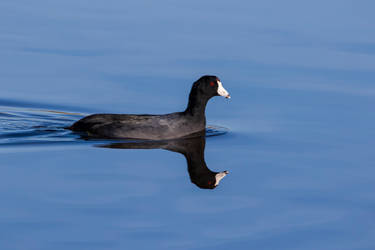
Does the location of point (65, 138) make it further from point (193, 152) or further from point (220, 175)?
point (220, 175)

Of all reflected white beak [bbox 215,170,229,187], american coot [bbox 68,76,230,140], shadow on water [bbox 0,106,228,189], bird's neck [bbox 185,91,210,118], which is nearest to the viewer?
reflected white beak [bbox 215,170,229,187]

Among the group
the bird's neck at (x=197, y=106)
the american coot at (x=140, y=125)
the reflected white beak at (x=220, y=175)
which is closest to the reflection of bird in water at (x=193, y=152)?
the reflected white beak at (x=220, y=175)

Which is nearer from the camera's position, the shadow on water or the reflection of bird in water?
the reflection of bird in water

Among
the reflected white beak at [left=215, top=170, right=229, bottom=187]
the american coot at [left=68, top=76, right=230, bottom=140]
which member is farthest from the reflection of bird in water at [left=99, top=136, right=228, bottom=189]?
the american coot at [left=68, top=76, right=230, bottom=140]

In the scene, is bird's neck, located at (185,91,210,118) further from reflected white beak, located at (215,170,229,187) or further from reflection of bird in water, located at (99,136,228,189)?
reflected white beak, located at (215,170,229,187)

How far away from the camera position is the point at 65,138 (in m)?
10.3

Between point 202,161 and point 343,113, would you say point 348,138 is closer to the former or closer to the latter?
point 343,113

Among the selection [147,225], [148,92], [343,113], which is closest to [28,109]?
[148,92]

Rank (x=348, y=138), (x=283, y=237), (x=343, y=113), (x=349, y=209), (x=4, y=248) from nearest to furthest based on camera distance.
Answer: (x=4, y=248)
(x=283, y=237)
(x=349, y=209)
(x=348, y=138)
(x=343, y=113)

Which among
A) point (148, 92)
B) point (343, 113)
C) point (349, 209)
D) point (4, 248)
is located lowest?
point (4, 248)

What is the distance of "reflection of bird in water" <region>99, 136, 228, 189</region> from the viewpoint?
8703mm

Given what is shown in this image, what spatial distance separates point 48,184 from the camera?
7.99 metres

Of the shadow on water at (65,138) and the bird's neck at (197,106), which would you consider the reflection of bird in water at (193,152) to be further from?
the bird's neck at (197,106)

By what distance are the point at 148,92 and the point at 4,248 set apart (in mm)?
6598
